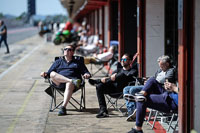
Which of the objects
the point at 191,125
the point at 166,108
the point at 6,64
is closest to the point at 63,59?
the point at 166,108

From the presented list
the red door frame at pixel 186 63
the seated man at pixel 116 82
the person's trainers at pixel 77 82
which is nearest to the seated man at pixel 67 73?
the person's trainers at pixel 77 82

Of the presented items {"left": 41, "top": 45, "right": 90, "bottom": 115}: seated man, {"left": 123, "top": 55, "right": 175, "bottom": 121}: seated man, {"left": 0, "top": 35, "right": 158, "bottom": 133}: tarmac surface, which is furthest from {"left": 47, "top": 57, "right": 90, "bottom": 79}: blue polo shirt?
{"left": 123, "top": 55, "right": 175, "bottom": 121}: seated man

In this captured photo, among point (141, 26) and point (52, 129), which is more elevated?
point (141, 26)

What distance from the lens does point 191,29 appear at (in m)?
5.70

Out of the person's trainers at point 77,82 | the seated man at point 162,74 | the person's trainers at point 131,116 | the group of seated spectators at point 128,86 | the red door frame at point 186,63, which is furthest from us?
the person's trainers at point 77,82

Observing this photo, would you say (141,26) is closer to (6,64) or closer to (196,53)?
(196,53)

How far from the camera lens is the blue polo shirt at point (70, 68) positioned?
857 cm

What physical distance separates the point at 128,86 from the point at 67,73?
134 centimetres

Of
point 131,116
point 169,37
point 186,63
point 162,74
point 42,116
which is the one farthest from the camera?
point 169,37

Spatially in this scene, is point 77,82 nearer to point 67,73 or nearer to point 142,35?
point 67,73

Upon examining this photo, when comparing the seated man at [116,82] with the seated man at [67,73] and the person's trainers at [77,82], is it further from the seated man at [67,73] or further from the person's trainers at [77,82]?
the seated man at [67,73]

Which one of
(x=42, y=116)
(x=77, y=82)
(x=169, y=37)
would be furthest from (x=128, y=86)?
(x=169, y=37)

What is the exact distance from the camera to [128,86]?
7.75m

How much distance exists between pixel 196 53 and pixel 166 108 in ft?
3.60
